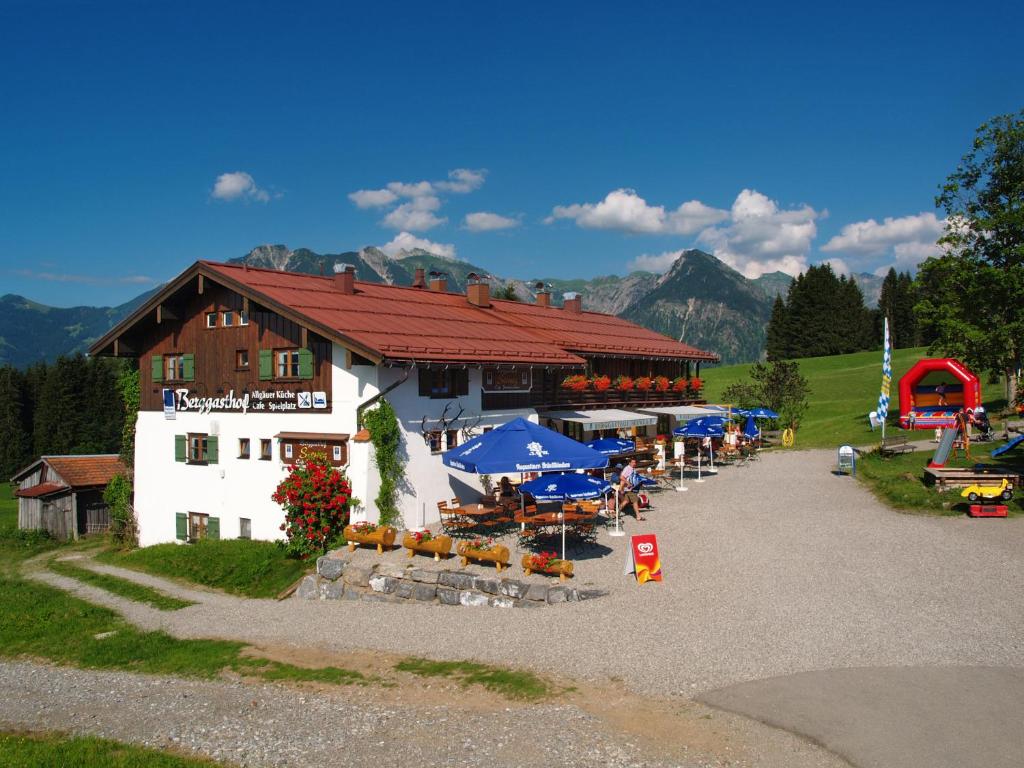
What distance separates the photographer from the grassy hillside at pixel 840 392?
39031mm

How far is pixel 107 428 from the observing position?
69688 mm

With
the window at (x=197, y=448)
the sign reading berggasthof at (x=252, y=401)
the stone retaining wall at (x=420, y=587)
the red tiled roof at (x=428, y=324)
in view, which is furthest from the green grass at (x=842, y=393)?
the window at (x=197, y=448)

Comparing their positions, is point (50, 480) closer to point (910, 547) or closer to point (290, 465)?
point (290, 465)

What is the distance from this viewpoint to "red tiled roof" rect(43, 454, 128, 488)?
3056cm

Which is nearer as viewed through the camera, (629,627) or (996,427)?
(629,627)

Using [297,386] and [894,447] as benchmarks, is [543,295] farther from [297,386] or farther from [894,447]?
[297,386]

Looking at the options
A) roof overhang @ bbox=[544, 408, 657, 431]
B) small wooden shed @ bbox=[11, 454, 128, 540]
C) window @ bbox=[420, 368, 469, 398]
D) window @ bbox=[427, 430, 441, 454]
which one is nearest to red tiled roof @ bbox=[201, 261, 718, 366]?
window @ bbox=[420, 368, 469, 398]

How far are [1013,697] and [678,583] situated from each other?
236 inches

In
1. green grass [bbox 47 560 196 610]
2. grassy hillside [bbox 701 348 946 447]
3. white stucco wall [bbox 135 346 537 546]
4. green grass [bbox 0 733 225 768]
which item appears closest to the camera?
green grass [bbox 0 733 225 768]

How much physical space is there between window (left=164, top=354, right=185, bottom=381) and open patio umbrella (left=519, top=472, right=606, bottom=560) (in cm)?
1415

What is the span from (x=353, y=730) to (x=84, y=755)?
10.6 feet

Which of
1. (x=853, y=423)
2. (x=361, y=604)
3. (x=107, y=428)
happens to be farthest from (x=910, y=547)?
(x=107, y=428)

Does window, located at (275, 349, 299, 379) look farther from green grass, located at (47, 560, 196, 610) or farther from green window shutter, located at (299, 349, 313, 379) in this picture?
green grass, located at (47, 560, 196, 610)

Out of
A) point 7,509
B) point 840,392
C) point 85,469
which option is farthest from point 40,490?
point 840,392
